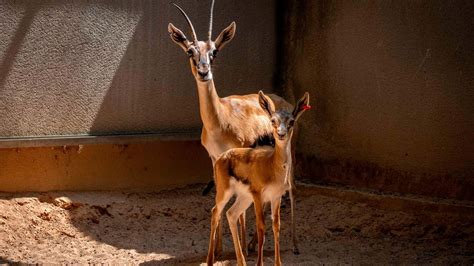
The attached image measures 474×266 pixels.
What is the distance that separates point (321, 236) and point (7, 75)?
12.5 ft

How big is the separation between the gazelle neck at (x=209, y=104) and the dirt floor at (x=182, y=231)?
132cm

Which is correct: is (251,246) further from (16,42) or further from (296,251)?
(16,42)

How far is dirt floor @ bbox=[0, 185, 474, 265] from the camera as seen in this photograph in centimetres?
721

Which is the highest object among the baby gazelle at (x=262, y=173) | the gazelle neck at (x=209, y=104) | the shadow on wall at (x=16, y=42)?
the shadow on wall at (x=16, y=42)

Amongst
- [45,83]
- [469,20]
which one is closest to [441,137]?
Result: [469,20]

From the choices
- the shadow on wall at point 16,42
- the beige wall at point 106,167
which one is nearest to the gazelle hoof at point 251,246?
the beige wall at point 106,167

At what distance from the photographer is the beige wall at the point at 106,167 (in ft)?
26.8

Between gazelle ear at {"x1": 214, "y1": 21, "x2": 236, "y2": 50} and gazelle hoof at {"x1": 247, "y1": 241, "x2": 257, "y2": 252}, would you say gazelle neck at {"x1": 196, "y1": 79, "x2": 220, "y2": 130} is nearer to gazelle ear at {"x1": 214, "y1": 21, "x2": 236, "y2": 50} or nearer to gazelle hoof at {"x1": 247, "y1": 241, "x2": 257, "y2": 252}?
gazelle ear at {"x1": 214, "y1": 21, "x2": 236, "y2": 50}

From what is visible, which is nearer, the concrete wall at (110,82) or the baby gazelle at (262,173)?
the baby gazelle at (262,173)

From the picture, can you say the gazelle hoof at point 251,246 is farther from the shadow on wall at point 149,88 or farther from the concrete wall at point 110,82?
the shadow on wall at point 149,88

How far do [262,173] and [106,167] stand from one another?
2.95 m

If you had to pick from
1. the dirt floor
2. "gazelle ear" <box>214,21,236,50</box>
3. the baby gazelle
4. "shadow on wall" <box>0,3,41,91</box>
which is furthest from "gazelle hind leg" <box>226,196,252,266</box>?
"shadow on wall" <box>0,3,41,91</box>

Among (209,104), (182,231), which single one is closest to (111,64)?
(209,104)

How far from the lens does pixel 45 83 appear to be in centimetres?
824
